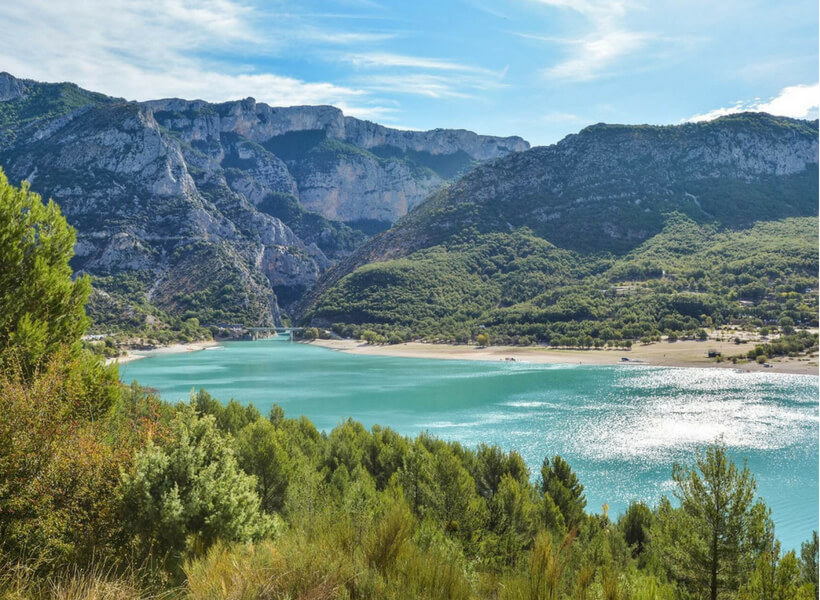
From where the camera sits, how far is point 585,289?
87.4 m

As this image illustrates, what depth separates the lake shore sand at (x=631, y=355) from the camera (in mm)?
53062

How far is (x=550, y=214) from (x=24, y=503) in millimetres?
115601

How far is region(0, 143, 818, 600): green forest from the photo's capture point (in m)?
3.66

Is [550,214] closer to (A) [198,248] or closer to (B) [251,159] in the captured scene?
(A) [198,248]

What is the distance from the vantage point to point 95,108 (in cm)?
12406

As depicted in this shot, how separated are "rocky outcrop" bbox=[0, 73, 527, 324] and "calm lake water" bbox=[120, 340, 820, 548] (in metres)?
46.1

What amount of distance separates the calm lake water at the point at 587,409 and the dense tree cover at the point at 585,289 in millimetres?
15804

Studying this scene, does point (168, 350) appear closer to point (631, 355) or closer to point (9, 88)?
point (631, 355)

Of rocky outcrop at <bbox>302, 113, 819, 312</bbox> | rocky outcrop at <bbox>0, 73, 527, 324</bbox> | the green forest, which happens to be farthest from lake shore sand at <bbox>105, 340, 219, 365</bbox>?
the green forest

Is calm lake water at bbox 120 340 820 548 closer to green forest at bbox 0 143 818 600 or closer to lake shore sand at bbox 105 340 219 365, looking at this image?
lake shore sand at bbox 105 340 219 365

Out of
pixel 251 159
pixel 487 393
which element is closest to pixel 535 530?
pixel 487 393

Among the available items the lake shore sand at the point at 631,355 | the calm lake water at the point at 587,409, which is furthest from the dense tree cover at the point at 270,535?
the lake shore sand at the point at 631,355

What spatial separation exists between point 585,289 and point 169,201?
3540 inches

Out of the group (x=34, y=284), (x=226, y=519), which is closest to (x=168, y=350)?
(x=34, y=284)
